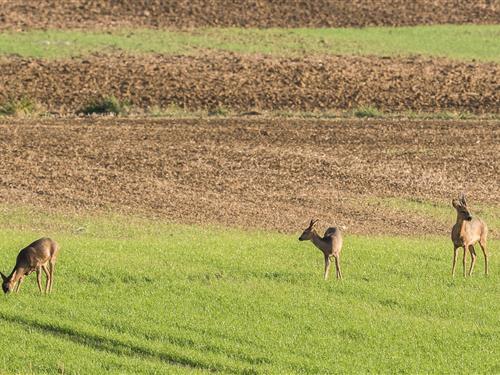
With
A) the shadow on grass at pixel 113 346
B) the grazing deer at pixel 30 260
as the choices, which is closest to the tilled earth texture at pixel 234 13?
the grazing deer at pixel 30 260

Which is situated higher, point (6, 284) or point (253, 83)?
point (253, 83)

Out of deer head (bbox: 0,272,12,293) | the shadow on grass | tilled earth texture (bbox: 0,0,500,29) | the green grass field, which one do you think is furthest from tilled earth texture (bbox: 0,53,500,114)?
the shadow on grass

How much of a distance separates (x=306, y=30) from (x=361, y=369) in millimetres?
43846

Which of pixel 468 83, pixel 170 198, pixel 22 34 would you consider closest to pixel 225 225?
pixel 170 198

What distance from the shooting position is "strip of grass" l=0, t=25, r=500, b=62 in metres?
52.6

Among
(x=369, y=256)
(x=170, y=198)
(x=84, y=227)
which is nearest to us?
(x=369, y=256)

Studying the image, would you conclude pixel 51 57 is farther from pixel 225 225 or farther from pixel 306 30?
pixel 225 225

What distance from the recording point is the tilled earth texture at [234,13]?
59219 mm

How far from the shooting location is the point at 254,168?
106 ft

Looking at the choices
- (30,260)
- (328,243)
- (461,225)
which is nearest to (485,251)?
(461,225)

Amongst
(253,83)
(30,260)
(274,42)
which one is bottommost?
(30,260)

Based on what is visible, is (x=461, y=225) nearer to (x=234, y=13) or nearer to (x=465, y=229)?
(x=465, y=229)

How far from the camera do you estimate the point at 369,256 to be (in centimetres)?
2280

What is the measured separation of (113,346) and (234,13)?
149 ft
